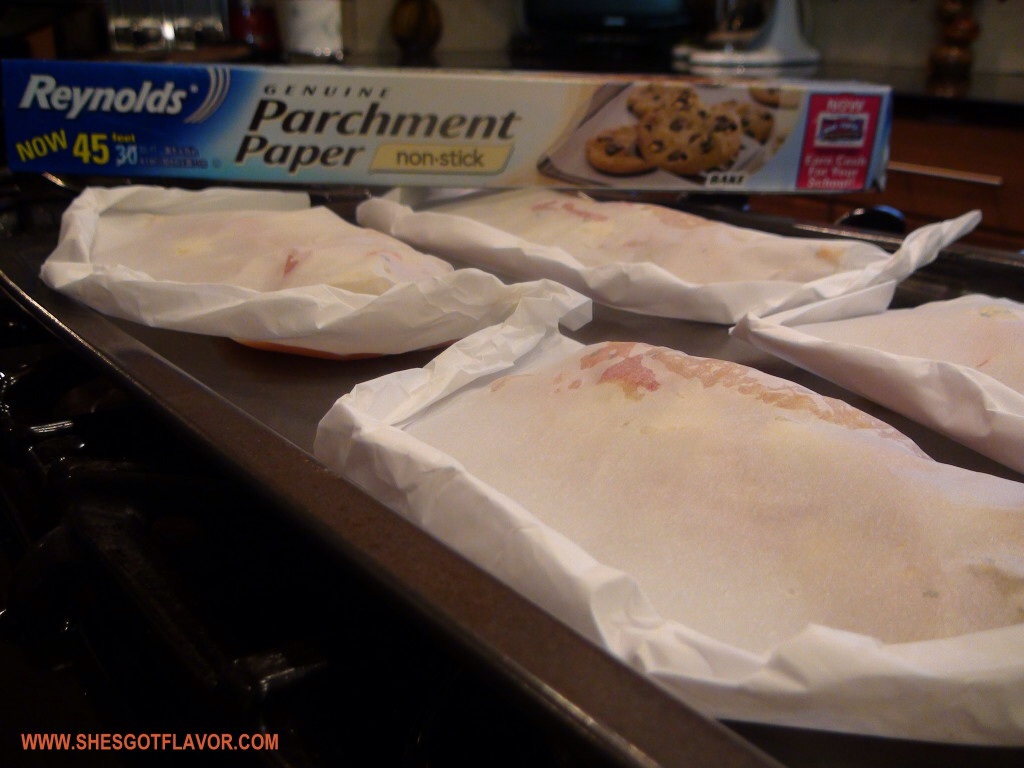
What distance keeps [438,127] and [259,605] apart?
63cm

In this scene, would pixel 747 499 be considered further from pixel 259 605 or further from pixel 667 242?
pixel 667 242

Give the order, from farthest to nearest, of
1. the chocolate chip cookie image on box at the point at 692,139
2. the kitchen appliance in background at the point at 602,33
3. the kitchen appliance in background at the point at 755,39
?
the kitchen appliance in background at the point at 602,33 → the kitchen appliance in background at the point at 755,39 → the chocolate chip cookie image on box at the point at 692,139

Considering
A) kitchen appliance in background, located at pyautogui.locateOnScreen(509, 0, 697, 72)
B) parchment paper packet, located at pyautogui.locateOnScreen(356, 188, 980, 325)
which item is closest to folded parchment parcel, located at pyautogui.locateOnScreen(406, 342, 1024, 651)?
parchment paper packet, located at pyautogui.locateOnScreen(356, 188, 980, 325)

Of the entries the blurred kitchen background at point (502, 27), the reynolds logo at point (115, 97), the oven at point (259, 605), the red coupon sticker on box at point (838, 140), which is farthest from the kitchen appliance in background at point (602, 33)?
the oven at point (259, 605)

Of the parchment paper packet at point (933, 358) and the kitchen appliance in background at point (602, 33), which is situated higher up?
the kitchen appliance in background at point (602, 33)

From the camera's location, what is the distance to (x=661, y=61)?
255 cm

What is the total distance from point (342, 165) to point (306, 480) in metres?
0.65

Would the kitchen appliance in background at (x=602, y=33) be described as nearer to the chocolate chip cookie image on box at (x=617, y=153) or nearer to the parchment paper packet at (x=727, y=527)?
the chocolate chip cookie image on box at (x=617, y=153)

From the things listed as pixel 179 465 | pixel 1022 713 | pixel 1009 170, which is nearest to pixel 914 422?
pixel 1022 713

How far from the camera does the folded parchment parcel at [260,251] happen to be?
2.52ft

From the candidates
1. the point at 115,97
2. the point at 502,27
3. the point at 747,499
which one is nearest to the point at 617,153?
the point at 115,97

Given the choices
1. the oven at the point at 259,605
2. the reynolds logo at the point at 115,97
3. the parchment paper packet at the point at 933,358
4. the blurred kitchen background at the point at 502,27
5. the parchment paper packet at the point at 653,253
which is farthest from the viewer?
the blurred kitchen background at the point at 502,27

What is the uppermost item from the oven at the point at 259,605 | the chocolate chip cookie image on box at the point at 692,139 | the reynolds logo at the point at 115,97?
the reynolds logo at the point at 115,97

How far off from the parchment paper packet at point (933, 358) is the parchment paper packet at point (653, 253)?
2.2 inches
